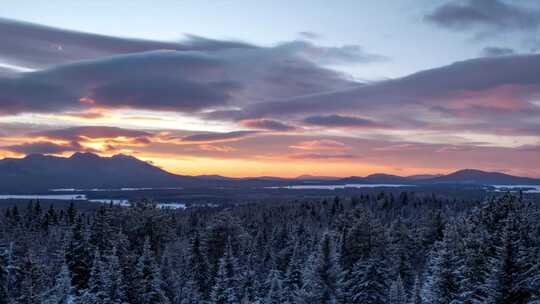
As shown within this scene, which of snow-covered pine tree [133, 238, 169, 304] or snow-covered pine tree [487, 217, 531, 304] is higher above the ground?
snow-covered pine tree [487, 217, 531, 304]

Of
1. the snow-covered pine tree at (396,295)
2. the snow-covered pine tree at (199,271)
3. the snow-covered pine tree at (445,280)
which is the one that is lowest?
the snow-covered pine tree at (199,271)

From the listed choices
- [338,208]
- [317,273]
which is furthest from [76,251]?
[338,208]

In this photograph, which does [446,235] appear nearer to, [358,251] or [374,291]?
[374,291]

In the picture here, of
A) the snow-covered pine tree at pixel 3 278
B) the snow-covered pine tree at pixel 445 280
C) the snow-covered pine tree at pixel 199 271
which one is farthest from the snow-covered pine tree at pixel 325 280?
the snow-covered pine tree at pixel 3 278

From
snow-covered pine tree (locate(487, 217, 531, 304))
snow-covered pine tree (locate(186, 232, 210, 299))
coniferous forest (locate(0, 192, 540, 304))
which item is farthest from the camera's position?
snow-covered pine tree (locate(186, 232, 210, 299))

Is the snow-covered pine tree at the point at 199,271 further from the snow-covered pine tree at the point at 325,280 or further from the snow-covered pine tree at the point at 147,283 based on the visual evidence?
the snow-covered pine tree at the point at 325,280

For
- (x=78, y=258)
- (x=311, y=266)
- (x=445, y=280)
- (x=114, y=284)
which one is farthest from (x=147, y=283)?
(x=445, y=280)

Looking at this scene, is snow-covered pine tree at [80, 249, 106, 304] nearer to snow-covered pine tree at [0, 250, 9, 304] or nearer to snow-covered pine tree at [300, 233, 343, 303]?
snow-covered pine tree at [0, 250, 9, 304]

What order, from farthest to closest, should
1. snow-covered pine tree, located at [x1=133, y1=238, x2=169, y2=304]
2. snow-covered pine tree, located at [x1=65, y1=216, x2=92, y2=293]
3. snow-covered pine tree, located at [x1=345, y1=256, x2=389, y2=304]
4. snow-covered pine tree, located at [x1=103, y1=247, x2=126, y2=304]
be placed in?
1. snow-covered pine tree, located at [x1=65, y1=216, x2=92, y2=293]
2. snow-covered pine tree, located at [x1=345, y1=256, x2=389, y2=304]
3. snow-covered pine tree, located at [x1=133, y1=238, x2=169, y2=304]
4. snow-covered pine tree, located at [x1=103, y1=247, x2=126, y2=304]

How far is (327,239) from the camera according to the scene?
46.1 meters

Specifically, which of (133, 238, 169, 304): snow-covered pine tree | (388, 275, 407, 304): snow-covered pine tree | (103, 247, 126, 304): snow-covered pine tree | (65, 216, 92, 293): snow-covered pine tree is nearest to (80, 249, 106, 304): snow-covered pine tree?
(103, 247, 126, 304): snow-covered pine tree

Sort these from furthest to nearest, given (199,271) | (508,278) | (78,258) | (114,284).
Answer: (199,271) → (78,258) → (114,284) → (508,278)

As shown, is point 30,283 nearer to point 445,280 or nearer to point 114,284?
point 114,284

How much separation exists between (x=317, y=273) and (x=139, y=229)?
139ft
